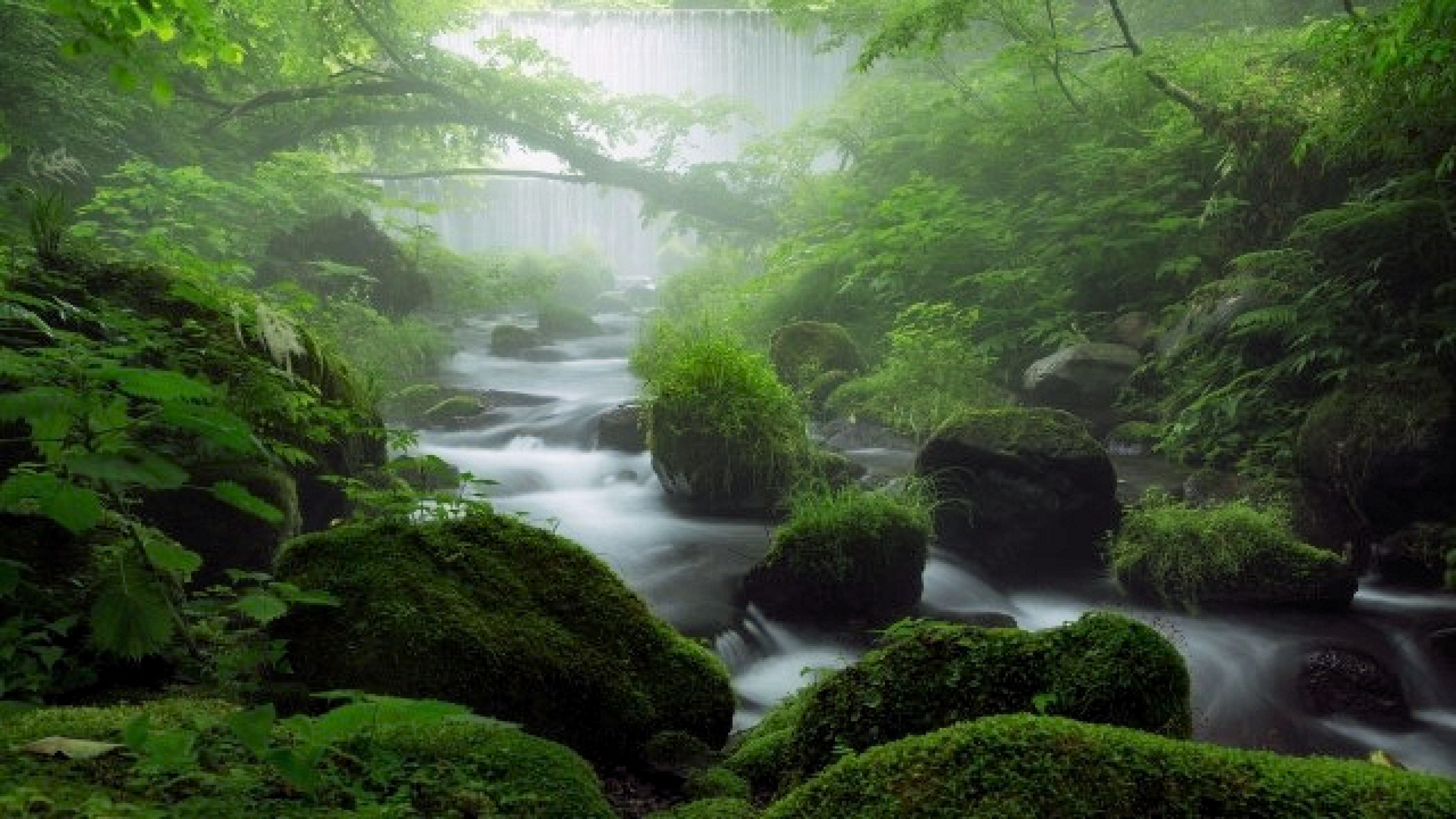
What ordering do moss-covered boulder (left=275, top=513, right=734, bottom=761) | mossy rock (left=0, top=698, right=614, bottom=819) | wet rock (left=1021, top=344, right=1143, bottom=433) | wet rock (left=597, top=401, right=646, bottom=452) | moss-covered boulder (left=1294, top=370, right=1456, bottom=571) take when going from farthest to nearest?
1. wet rock (left=597, top=401, right=646, bottom=452)
2. wet rock (left=1021, top=344, right=1143, bottom=433)
3. moss-covered boulder (left=1294, top=370, right=1456, bottom=571)
4. moss-covered boulder (left=275, top=513, right=734, bottom=761)
5. mossy rock (left=0, top=698, right=614, bottom=819)

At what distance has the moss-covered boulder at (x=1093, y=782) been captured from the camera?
2158mm

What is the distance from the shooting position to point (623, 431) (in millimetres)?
10773

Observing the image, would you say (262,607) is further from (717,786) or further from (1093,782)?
(1093,782)

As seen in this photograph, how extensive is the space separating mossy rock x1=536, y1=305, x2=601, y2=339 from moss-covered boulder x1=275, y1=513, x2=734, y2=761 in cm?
1553

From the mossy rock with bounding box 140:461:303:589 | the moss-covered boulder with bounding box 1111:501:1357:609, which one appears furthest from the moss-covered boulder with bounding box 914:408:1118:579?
the mossy rock with bounding box 140:461:303:589

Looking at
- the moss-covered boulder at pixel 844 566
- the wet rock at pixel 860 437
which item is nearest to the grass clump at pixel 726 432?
the moss-covered boulder at pixel 844 566

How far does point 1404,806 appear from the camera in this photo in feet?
7.07

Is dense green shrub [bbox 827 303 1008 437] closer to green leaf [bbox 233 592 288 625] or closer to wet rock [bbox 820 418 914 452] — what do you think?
wet rock [bbox 820 418 914 452]

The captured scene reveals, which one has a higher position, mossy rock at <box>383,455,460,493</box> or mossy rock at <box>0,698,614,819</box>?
mossy rock at <box>383,455,460,493</box>

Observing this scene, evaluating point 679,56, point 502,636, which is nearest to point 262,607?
point 502,636

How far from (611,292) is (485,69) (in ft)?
37.7

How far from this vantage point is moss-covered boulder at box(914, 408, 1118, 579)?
300 inches

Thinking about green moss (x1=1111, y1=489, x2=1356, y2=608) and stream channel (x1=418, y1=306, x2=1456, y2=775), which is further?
green moss (x1=1111, y1=489, x2=1356, y2=608)

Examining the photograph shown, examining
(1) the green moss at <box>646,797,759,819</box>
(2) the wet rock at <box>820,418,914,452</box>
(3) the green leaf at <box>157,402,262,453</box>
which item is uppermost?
(3) the green leaf at <box>157,402,262,453</box>
